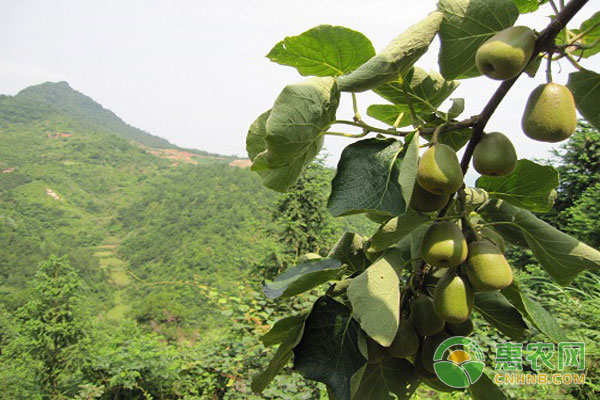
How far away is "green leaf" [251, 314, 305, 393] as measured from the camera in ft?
2.03

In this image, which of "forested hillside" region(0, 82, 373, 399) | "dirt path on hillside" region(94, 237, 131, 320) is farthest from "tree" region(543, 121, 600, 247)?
"dirt path on hillside" region(94, 237, 131, 320)

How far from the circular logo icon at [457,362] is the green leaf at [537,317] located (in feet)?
0.33

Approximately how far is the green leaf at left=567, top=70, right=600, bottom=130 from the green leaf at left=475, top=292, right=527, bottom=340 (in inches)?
11.5

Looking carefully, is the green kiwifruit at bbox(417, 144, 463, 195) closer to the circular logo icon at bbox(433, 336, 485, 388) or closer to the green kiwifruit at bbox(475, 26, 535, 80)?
the green kiwifruit at bbox(475, 26, 535, 80)

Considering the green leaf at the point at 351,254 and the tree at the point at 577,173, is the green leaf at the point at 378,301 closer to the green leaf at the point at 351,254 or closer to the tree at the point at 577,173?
the green leaf at the point at 351,254

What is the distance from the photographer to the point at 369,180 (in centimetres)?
54

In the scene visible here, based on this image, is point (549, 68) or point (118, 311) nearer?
point (549, 68)

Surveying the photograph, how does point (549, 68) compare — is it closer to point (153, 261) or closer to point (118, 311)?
point (118, 311)

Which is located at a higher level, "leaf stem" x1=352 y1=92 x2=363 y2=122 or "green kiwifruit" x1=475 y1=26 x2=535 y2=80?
"green kiwifruit" x1=475 y1=26 x2=535 y2=80

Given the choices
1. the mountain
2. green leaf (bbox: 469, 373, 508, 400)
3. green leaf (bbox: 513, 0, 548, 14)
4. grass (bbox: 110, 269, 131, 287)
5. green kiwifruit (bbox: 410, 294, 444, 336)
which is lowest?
grass (bbox: 110, 269, 131, 287)

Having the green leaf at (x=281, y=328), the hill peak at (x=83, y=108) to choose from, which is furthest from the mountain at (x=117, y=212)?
the hill peak at (x=83, y=108)

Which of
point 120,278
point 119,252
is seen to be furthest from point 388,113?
point 119,252

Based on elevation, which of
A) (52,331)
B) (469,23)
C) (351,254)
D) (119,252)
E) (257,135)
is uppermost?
(469,23)

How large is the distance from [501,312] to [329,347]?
11.2 inches
